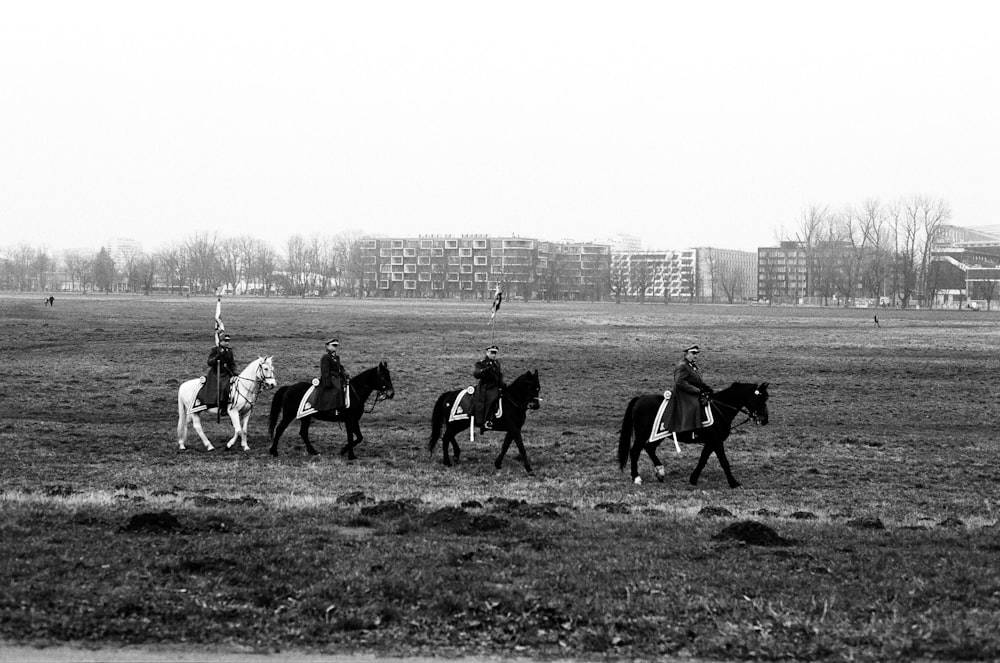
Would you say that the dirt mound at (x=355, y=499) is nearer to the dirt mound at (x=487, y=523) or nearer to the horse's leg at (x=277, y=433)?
the dirt mound at (x=487, y=523)

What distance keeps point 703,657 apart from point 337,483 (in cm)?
980

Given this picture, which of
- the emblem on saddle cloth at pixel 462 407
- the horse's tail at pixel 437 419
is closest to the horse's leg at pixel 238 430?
the horse's tail at pixel 437 419

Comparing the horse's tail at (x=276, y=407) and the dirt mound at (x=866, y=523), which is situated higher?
the horse's tail at (x=276, y=407)

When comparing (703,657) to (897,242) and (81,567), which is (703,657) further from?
(897,242)

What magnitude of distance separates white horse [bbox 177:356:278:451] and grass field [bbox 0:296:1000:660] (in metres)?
0.44

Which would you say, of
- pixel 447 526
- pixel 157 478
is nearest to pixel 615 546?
pixel 447 526

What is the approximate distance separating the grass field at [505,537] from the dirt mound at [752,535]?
8cm

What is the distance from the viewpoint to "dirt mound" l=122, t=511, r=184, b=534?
12.7 meters

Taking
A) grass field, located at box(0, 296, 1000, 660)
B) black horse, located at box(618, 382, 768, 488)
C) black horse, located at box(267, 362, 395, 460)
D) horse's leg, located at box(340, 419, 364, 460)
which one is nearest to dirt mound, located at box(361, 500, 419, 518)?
grass field, located at box(0, 296, 1000, 660)

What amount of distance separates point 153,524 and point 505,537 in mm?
3973

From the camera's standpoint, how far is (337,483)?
17.9 m

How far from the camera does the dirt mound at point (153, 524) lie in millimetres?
12680

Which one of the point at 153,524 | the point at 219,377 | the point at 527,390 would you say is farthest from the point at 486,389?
the point at 153,524

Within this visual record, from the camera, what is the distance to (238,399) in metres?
21.8
